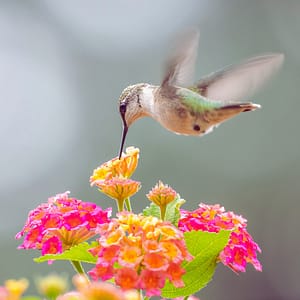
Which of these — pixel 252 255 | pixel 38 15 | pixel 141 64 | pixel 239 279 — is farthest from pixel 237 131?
pixel 252 255

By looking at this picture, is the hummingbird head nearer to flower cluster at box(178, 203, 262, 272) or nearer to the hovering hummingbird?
the hovering hummingbird

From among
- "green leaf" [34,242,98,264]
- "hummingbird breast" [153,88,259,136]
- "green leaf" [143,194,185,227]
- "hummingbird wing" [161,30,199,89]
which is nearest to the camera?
"green leaf" [34,242,98,264]

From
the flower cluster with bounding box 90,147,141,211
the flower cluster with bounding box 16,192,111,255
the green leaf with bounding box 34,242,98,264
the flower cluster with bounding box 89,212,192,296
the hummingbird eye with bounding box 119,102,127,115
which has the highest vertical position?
the hummingbird eye with bounding box 119,102,127,115

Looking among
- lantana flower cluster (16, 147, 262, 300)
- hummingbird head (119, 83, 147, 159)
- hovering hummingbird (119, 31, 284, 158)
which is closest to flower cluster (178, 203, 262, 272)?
lantana flower cluster (16, 147, 262, 300)

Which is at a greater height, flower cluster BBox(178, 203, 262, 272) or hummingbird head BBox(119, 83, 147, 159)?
hummingbird head BBox(119, 83, 147, 159)

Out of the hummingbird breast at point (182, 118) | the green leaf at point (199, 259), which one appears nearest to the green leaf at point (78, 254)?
the green leaf at point (199, 259)

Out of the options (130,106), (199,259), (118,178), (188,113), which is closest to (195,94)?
(188,113)

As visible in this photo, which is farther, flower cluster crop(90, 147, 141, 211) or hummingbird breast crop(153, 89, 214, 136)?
hummingbird breast crop(153, 89, 214, 136)

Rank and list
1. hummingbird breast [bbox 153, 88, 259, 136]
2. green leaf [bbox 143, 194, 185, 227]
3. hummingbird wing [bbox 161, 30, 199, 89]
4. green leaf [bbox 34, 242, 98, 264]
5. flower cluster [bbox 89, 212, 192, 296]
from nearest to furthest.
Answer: flower cluster [bbox 89, 212, 192, 296] < green leaf [bbox 34, 242, 98, 264] < green leaf [bbox 143, 194, 185, 227] < hummingbird wing [bbox 161, 30, 199, 89] < hummingbird breast [bbox 153, 88, 259, 136]
